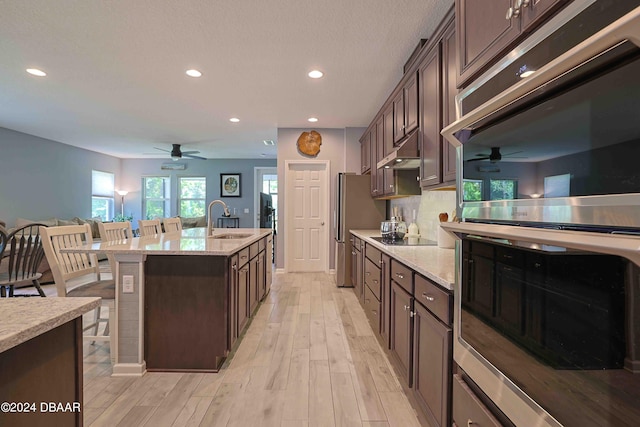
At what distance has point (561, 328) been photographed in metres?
0.69

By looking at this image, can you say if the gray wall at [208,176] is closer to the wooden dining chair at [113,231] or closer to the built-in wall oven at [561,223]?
the wooden dining chair at [113,231]

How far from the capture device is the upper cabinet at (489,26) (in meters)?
0.84

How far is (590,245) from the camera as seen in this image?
A: 546mm

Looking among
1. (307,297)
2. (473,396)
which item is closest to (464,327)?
(473,396)

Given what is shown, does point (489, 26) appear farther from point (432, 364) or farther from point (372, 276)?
point (372, 276)

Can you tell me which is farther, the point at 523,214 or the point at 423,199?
the point at 423,199

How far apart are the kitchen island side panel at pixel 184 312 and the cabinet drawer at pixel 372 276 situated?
131 cm

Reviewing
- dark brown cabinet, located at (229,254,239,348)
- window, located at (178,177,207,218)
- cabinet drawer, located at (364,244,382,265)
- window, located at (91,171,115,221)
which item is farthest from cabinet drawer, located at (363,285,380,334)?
window, located at (91,171,115,221)

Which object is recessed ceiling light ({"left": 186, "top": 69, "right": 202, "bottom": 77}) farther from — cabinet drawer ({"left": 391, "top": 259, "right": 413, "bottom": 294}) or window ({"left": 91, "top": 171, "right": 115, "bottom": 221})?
window ({"left": 91, "top": 171, "right": 115, "bottom": 221})

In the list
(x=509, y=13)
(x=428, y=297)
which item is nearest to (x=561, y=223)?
(x=509, y=13)

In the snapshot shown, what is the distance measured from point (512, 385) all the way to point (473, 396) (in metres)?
0.27

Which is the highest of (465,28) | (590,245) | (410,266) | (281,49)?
(281,49)

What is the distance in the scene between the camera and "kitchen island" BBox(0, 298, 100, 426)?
65cm

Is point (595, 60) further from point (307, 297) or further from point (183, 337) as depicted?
point (307, 297)
